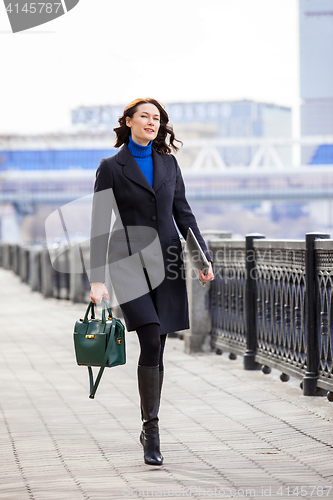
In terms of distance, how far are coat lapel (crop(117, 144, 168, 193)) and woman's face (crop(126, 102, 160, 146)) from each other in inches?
4.3

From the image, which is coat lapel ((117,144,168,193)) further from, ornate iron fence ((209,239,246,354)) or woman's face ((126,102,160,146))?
ornate iron fence ((209,239,246,354))

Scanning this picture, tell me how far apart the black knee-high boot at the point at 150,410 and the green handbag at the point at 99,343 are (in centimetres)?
15

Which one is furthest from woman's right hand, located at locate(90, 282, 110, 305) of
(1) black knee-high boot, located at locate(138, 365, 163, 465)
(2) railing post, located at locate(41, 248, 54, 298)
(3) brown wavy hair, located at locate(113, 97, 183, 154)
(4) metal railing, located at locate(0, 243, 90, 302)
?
(2) railing post, located at locate(41, 248, 54, 298)

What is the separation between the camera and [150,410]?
3910mm

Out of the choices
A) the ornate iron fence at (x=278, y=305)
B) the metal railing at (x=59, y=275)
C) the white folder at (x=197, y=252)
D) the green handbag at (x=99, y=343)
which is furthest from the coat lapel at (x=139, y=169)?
the metal railing at (x=59, y=275)

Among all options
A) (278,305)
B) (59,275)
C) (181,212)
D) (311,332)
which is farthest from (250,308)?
(59,275)

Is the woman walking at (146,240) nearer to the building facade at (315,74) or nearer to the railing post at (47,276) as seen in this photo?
the railing post at (47,276)

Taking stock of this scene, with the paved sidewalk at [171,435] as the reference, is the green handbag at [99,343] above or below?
above

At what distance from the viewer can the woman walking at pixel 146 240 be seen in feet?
12.8

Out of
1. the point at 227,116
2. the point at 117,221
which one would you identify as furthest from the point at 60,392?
the point at 227,116

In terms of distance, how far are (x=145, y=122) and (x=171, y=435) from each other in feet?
5.87

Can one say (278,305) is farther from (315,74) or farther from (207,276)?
(315,74)

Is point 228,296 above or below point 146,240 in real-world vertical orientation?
below

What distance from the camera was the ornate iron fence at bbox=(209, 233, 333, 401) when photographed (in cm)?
542
